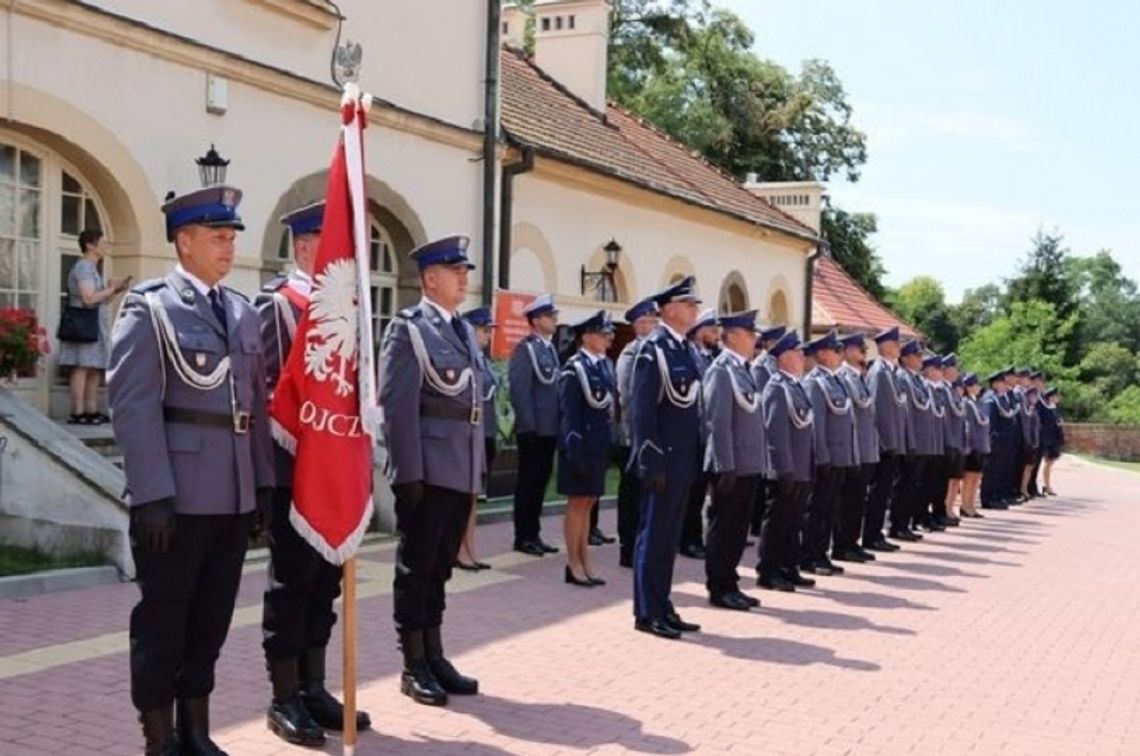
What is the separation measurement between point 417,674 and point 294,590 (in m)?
1.02

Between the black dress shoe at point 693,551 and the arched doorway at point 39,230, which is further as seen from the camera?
the black dress shoe at point 693,551

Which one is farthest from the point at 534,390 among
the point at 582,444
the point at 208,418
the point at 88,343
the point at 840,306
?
the point at 840,306

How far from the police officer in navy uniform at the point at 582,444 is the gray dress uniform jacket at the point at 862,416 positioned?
257 centimetres

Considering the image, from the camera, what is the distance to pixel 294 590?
16.8 feet

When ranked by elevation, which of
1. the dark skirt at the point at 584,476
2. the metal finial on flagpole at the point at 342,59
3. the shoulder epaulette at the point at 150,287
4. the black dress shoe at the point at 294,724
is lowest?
the black dress shoe at the point at 294,724

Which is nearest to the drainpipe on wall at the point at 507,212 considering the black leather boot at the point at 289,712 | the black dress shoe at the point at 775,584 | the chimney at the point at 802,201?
the black dress shoe at the point at 775,584

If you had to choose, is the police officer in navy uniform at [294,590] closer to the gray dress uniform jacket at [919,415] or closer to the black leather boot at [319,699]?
the black leather boot at [319,699]

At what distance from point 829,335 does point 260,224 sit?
5.48 metres

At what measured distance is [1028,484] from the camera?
20.1 metres

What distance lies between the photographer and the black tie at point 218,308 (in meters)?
4.61

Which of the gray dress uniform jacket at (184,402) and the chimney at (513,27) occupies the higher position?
the chimney at (513,27)

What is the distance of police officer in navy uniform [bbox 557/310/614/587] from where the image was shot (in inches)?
355

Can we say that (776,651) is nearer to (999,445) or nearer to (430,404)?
(430,404)

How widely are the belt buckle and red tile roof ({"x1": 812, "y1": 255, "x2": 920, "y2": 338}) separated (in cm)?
2627
